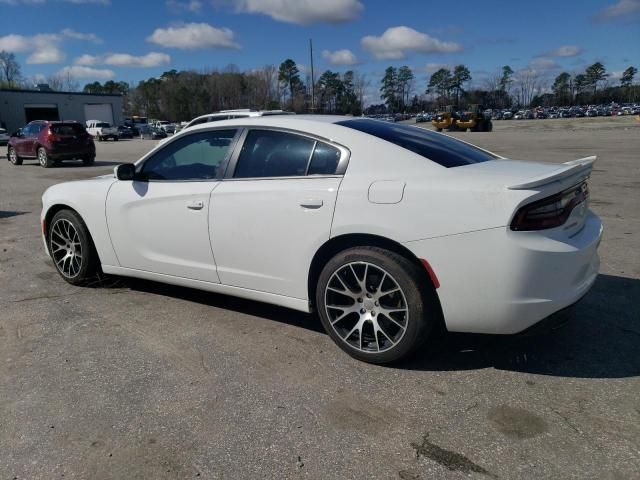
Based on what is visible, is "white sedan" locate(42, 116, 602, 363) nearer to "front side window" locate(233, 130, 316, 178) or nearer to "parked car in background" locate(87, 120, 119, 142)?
"front side window" locate(233, 130, 316, 178)

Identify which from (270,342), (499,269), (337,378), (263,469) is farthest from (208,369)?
(499,269)

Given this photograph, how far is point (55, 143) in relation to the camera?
1847cm

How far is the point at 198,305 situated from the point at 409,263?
2103mm

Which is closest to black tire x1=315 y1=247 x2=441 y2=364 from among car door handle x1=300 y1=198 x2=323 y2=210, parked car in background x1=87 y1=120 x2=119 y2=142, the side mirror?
car door handle x1=300 y1=198 x2=323 y2=210

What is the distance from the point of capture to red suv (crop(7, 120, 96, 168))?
1853 centimetres

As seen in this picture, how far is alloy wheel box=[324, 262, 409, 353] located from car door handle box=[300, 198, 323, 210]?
1.39 ft

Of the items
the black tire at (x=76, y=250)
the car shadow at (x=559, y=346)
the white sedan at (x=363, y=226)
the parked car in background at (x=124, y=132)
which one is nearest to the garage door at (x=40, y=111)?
the parked car in background at (x=124, y=132)

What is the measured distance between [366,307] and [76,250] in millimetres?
3018

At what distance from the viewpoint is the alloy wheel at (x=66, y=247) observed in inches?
190

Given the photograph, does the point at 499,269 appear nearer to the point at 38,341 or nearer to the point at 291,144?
the point at 291,144

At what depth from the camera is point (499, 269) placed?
9.29ft

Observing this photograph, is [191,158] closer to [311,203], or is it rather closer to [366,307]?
[311,203]

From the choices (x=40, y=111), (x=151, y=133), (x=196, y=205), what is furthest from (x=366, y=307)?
(x=40, y=111)

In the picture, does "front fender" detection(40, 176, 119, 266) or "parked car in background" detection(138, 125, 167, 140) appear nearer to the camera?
"front fender" detection(40, 176, 119, 266)
